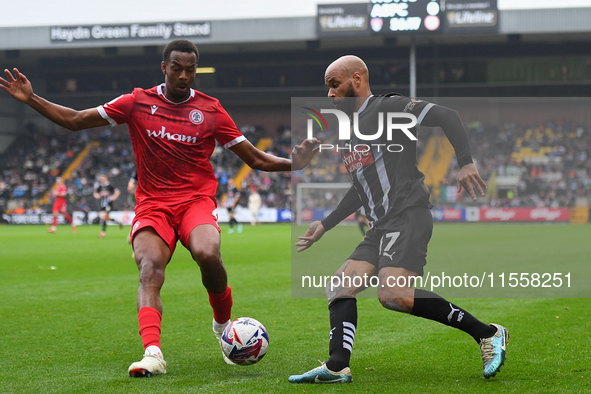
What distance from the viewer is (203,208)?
16.4 ft

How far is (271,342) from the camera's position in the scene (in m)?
5.80

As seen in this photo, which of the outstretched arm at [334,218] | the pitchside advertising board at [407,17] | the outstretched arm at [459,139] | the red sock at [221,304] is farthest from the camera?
the pitchside advertising board at [407,17]

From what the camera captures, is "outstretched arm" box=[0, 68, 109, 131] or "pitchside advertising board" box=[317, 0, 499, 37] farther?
"pitchside advertising board" box=[317, 0, 499, 37]

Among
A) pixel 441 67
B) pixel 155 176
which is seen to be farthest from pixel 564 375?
pixel 441 67

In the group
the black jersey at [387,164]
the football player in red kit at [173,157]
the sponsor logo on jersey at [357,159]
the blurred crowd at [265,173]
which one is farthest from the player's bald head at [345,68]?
the blurred crowd at [265,173]

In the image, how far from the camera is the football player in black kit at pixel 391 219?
4207 mm

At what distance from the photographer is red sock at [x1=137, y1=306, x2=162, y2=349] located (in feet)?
14.7

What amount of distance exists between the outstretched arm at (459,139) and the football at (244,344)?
1.63 m

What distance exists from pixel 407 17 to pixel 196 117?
27669mm

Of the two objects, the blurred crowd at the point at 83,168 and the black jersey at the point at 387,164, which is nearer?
the black jersey at the point at 387,164

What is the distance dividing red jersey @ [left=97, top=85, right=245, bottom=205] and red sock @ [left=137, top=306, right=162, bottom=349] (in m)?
0.80

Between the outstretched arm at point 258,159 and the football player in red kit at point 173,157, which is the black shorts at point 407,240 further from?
the outstretched arm at point 258,159

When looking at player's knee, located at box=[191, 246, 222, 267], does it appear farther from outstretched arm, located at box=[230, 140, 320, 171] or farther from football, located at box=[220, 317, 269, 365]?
outstretched arm, located at box=[230, 140, 320, 171]

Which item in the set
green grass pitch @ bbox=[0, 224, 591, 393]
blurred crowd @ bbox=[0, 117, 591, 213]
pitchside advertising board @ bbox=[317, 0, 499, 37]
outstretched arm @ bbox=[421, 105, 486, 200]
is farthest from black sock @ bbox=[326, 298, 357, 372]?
pitchside advertising board @ bbox=[317, 0, 499, 37]
